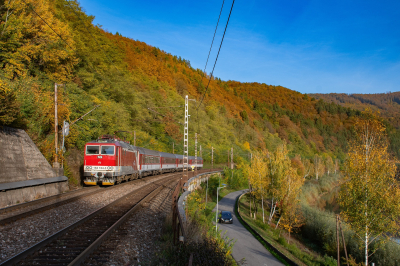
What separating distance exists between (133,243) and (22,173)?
452 inches

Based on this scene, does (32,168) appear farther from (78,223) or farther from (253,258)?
(253,258)

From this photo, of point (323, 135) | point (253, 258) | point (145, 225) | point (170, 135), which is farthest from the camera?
point (323, 135)

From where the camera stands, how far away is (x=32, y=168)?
15.8 meters

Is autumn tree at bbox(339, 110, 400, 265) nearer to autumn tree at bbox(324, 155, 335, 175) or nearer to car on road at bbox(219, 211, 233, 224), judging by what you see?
car on road at bbox(219, 211, 233, 224)

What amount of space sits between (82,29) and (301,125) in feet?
550

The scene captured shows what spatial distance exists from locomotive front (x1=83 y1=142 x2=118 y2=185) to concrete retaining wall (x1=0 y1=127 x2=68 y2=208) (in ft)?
5.64

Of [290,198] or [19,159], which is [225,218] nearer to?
[290,198]

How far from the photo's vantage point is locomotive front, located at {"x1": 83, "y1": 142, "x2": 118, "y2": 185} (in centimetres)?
1833

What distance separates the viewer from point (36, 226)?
807 centimetres

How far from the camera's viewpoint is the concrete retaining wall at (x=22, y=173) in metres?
12.3

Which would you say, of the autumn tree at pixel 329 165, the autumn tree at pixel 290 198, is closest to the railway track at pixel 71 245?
the autumn tree at pixel 290 198

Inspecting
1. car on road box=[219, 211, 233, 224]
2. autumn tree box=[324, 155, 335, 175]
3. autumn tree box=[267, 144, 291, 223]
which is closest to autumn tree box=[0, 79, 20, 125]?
car on road box=[219, 211, 233, 224]

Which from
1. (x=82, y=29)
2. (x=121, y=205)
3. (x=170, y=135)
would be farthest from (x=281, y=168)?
(x=82, y=29)

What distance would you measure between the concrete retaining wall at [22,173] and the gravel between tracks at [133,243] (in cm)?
649
